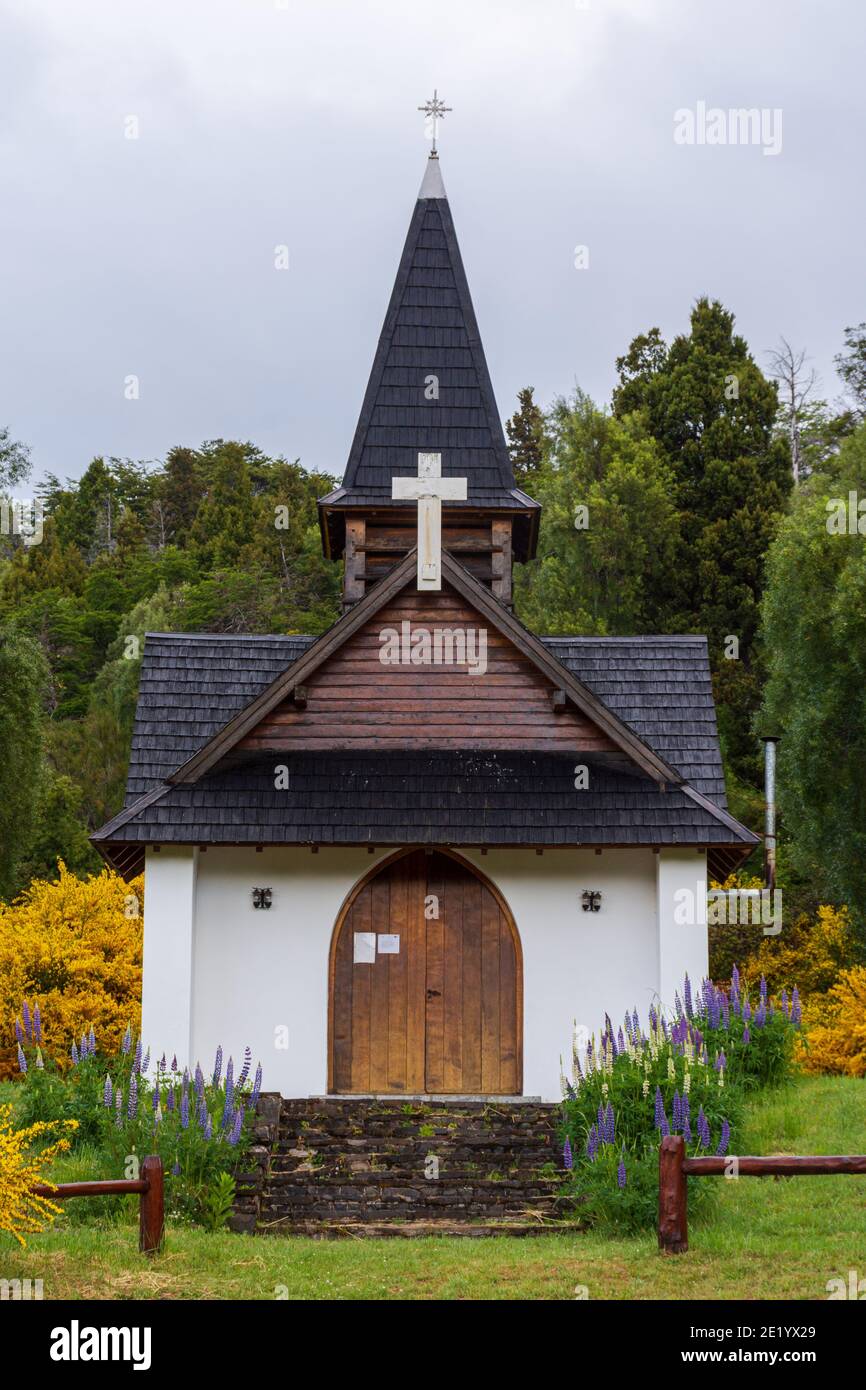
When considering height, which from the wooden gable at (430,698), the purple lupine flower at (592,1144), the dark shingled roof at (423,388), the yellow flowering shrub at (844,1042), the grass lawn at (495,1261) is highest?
the dark shingled roof at (423,388)

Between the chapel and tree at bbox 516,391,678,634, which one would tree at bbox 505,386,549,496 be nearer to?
tree at bbox 516,391,678,634

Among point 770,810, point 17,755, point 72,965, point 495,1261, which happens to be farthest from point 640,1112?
point 17,755

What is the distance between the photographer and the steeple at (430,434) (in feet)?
63.1

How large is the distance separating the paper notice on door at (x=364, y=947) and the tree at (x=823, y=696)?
1543 centimetres

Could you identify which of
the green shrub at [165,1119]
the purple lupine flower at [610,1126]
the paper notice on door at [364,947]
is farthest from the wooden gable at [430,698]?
the purple lupine flower at [610,1126]

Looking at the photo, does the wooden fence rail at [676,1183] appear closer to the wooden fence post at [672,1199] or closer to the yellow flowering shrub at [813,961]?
the wooden fence post at [672,1199]

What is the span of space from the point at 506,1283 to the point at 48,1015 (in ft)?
37.6

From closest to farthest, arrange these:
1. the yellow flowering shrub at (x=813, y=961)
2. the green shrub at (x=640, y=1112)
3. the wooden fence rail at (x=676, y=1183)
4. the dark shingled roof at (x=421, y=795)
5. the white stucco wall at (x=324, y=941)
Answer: the wooden fence rail at (x=676, y=1183), the green shrub at (x=640, y=1112), the dark shingled roof at (x=421, y=795), the white stucco wall at (x=324, y=941), the yellow flowering shrub at (x=813, y=961)

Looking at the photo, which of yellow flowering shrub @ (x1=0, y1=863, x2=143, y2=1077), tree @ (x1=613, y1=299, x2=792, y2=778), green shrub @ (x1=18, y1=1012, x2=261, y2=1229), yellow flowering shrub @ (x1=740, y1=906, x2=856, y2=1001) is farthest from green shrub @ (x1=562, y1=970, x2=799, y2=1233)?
tree @ (x1=613, y1=299, x2=792, y2=778)

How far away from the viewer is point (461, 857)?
53.7ft

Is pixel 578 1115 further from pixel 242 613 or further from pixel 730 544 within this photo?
pixel 242 613

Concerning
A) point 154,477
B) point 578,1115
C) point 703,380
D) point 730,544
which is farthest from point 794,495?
point 154,477

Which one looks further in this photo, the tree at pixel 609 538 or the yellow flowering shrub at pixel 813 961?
the tree at pixel 609 538

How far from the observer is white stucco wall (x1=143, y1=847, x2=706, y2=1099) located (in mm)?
15922
